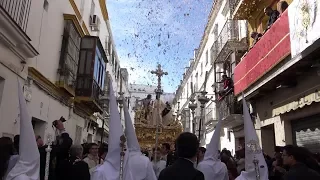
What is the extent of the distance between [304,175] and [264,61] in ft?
23.1

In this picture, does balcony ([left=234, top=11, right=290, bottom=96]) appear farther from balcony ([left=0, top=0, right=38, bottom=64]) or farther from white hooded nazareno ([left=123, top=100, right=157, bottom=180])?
balcony ([left=0, top=0, right=38, bottom=64])

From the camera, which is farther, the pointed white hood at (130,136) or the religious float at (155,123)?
the religious float at (155,123)

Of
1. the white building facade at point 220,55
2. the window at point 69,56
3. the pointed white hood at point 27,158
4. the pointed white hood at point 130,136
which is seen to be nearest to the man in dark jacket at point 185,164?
the pointed white hood at point 130,136

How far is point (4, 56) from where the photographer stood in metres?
6.84

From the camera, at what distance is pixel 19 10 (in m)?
7.34

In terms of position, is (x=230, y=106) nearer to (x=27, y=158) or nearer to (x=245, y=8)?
(x=245, y=8)

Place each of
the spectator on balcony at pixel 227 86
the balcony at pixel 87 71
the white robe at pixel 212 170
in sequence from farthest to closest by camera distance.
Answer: the spectator on balcony at pixel 227 86, the balcony at pixel 87 71, the white robe at pixel 212 170

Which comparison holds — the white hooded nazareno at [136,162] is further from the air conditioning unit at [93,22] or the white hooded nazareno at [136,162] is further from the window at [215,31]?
the window at [215,31]

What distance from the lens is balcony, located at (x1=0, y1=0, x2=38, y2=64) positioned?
6.35 meters

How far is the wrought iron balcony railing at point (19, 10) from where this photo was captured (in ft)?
22.6

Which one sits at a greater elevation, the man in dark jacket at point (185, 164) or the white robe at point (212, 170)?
the man in dark jacket at point (185, 164)

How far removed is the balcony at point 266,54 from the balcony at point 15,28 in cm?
644

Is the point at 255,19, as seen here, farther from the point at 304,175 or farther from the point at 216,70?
the point at 304,175

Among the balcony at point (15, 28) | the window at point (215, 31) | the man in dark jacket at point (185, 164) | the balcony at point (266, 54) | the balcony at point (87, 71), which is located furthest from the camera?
the window at point (215, 31)
